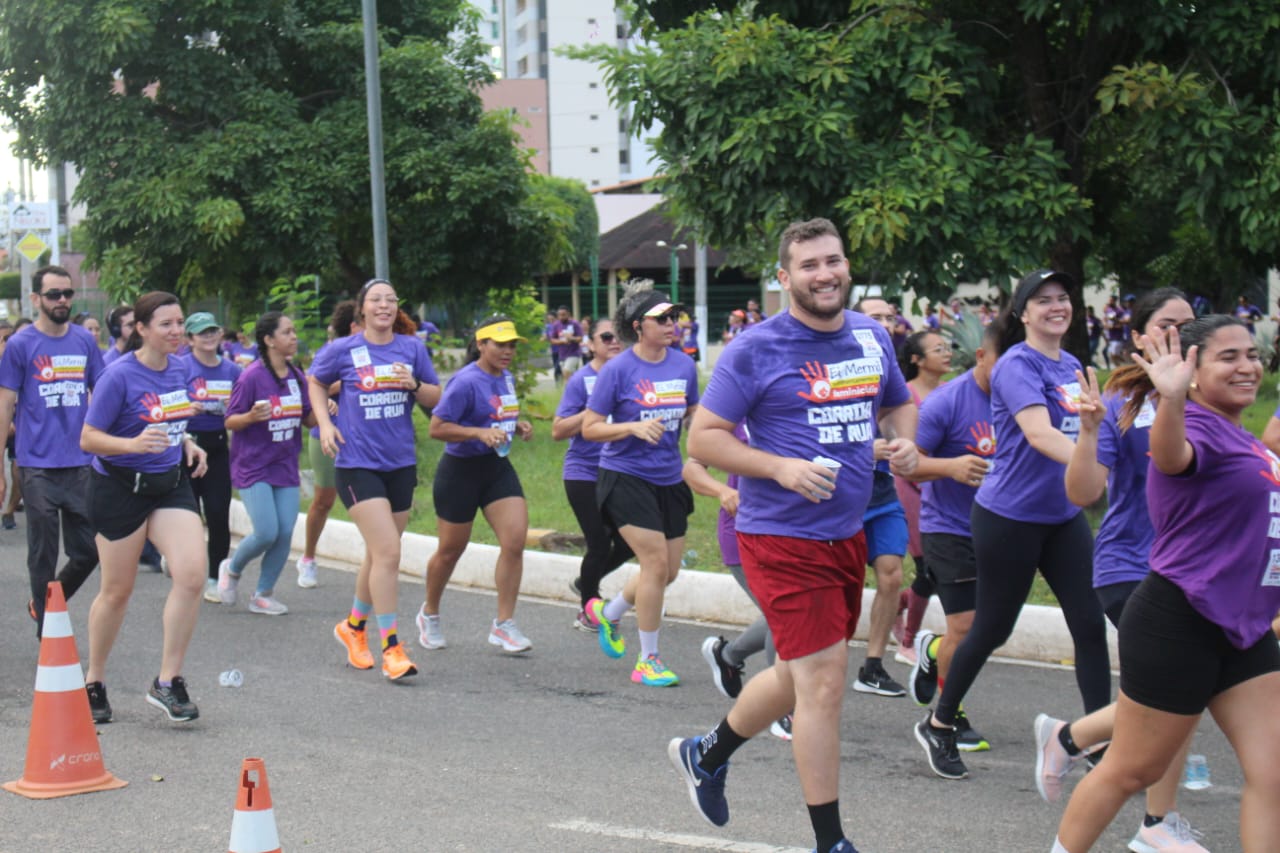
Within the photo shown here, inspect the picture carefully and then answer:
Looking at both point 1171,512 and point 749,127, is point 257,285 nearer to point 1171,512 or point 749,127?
point 749,127

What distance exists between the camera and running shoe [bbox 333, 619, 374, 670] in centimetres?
831

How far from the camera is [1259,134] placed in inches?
405

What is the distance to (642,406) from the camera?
8156 millimetres

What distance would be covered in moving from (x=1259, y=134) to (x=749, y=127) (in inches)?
131

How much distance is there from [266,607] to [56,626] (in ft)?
13.0

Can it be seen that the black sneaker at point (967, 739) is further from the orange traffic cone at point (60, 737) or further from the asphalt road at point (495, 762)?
the orange traffic cone at point (60, 737)

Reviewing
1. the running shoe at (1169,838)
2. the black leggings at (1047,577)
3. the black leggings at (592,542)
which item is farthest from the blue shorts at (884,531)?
the running shoe at (1169,838)

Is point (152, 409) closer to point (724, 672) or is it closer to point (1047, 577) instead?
point (724, 672)

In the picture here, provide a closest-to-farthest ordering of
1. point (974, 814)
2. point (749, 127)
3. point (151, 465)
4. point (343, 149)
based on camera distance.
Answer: point (974, 814) → point (151, 465) → point (749, 127) → point (343, 149)

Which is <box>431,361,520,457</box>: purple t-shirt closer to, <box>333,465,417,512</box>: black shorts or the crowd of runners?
the crowd of runners

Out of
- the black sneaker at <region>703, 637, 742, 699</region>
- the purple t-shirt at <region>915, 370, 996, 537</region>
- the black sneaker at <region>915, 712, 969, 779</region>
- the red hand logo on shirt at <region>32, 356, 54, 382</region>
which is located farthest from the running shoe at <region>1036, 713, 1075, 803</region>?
the red hand logo on shirt at <region>32, 356, 54, 382</region>

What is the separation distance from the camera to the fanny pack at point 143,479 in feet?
22.8

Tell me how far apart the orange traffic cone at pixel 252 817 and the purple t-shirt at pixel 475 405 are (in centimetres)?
457

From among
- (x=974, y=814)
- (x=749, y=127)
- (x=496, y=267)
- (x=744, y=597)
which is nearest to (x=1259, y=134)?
(x=749, y=127)
